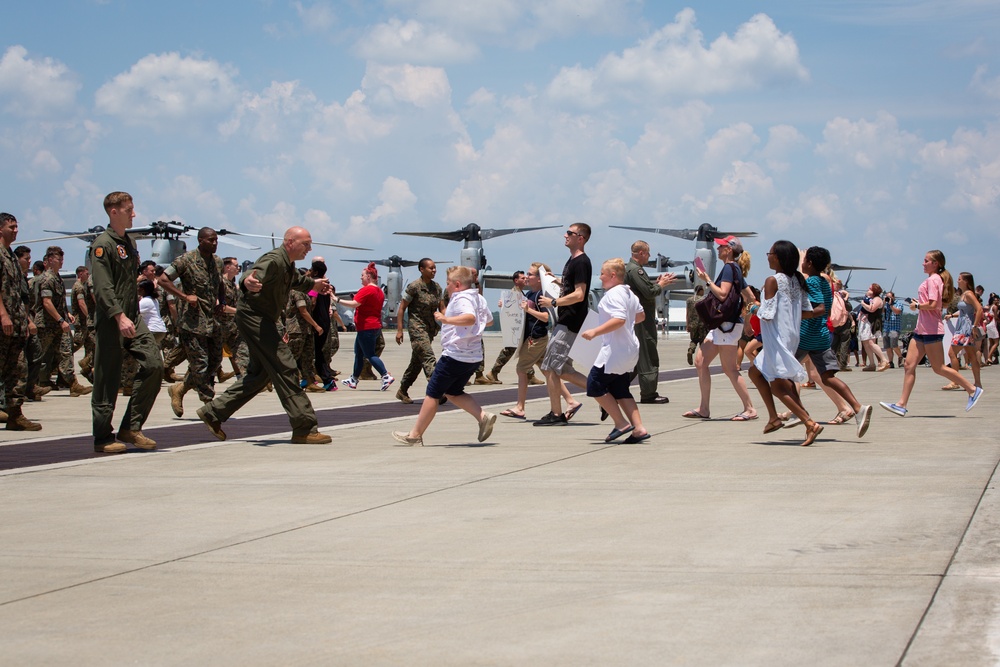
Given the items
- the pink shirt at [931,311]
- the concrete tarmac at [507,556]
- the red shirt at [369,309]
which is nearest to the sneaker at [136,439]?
the concrete tarmac at [507,556]

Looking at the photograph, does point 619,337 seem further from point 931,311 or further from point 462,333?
point 931,311

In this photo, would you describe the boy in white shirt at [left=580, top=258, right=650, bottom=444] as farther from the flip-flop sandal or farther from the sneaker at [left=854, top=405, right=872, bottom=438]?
the sneaker at [left=854, top=405, right=872, bottom=438]

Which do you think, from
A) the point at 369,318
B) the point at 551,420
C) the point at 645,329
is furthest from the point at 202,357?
the point at 645,329

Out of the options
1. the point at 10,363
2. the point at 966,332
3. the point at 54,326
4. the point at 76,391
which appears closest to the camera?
the point at 10,363

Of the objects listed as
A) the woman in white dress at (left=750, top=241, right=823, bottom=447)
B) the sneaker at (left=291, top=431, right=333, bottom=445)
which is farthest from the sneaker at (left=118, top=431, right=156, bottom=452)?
the woman in white dress at (left=750, top=241, right=823, bottom=447)

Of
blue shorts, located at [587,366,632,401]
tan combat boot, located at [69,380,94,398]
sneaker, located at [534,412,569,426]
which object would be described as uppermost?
blue shorts, located at [587,366,632,401]

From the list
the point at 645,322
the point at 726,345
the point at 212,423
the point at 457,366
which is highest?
the point at 645,322

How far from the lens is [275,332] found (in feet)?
33.4

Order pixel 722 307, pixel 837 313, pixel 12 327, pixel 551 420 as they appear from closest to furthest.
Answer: pixel 12 327
pixel 551 420
pixel 722 307
pixel 837 313

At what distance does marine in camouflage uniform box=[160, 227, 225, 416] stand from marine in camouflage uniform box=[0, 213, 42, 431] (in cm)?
139

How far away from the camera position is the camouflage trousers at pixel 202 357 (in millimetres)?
12383

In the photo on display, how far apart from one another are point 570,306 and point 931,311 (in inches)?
164

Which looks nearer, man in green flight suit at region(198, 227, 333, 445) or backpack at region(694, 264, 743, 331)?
man in green flight suit at region(198, 227, 333, 445)

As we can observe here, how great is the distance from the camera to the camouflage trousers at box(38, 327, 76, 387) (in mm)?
16547
